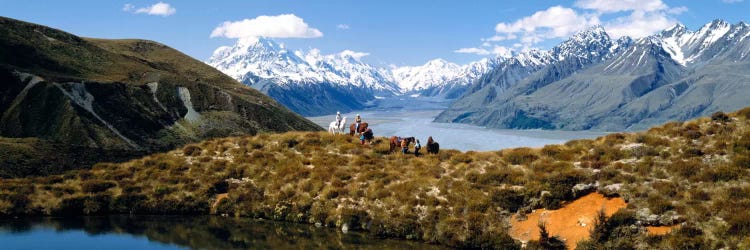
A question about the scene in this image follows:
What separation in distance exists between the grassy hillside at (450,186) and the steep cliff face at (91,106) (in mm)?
33565

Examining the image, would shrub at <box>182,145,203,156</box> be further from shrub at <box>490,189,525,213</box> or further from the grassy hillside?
shrub at <box>490,189,525,213</box>

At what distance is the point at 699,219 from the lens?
108 feet

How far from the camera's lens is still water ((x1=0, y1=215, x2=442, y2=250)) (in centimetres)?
3500

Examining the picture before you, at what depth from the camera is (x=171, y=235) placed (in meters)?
38.4

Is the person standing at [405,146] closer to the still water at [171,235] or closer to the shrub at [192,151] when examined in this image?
the still water at [171,235]

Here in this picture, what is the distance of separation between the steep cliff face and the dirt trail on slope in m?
66.5

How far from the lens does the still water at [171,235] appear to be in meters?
35.0

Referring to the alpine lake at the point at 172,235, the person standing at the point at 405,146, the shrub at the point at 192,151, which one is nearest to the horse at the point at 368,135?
the person standing at the point at 405,146

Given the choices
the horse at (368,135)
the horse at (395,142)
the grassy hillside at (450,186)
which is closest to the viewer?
the grassy hillside at (450,186)

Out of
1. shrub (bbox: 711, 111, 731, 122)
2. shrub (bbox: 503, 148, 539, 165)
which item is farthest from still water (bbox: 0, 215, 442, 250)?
shrub (bbox: 711, 111, 731, 122)

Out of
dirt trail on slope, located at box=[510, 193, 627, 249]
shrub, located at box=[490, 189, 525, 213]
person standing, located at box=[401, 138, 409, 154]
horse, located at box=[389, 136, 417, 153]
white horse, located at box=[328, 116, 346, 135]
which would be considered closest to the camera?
dirt trail on slope, located at box=[510, 193, 627, 249]

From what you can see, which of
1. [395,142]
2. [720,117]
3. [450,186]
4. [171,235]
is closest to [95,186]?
[171,235]

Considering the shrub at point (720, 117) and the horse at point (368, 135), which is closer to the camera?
the shrub at point (720, 117)

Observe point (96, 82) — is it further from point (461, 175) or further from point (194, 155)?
point (461, 175)
